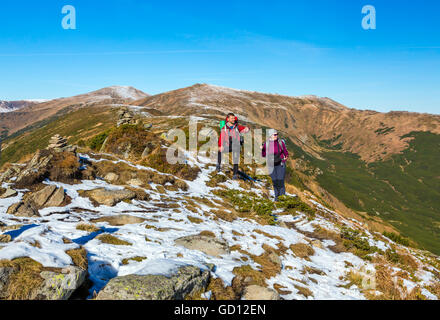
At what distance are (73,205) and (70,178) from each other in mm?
2982

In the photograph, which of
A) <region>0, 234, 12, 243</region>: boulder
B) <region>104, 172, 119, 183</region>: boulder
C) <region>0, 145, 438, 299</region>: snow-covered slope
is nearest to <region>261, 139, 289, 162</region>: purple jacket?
<region>0, 145, 438, 299</region>: snow-covered slope

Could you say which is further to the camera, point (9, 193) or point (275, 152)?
Result: point (275, 152)

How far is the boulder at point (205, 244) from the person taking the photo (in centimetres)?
878

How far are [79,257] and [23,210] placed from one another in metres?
5.79

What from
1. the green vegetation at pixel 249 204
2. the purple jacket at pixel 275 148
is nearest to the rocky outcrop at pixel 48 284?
the purple jacket at pixel 275 148

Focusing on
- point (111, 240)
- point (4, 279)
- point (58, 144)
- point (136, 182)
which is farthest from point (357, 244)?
point (58, 144)

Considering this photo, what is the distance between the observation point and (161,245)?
27.7ft

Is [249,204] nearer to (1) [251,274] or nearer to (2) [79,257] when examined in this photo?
(1) [251,274]

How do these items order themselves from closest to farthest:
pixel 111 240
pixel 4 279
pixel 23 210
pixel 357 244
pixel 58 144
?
pixel 4 279, pixel 111 240, pixel 23 210, pixel 357 244, pixel 58 144

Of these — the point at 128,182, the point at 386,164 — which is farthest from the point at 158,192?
the point at 386,164

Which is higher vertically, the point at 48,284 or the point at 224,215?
the point at 48,284

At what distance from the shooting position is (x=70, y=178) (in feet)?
44.9

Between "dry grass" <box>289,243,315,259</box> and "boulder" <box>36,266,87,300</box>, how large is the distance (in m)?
8.71
